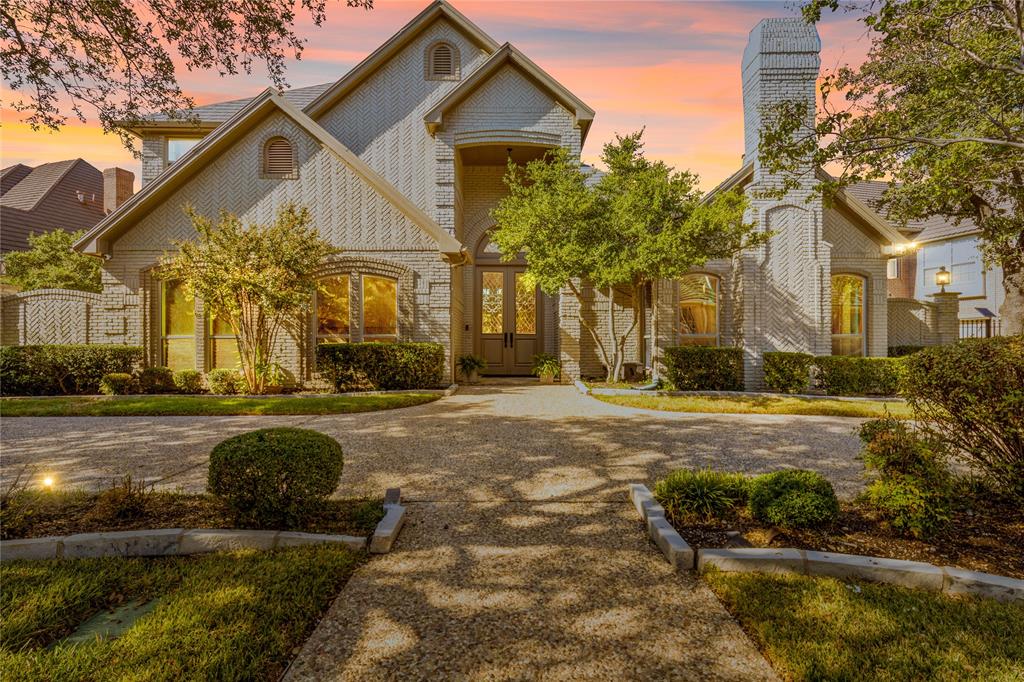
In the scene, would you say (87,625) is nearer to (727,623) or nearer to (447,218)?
(727,623)

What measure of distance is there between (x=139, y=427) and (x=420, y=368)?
5682 millimetres

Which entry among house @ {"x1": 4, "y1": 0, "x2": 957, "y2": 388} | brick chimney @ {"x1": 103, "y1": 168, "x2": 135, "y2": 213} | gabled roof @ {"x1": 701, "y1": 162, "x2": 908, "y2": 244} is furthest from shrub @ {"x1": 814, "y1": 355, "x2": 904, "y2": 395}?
brick chimney @ {"x1": 103, "y1": 168, "x2": 135, "y2": 213}

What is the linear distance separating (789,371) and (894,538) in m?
9.62

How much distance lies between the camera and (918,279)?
28.5m

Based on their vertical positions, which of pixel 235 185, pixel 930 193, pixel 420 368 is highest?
pixel 235 185

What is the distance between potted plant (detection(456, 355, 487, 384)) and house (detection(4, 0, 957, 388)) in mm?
625

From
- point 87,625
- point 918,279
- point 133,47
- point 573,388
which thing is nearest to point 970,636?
point 87,625

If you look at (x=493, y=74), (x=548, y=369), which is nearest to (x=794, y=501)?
(x=548, y=369)

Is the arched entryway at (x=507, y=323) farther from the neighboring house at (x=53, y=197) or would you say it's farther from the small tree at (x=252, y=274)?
the neighboring house at (x=53, y=197)

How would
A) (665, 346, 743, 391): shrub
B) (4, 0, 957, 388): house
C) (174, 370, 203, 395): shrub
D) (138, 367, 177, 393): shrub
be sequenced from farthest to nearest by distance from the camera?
(4, 0, 957, 388): house < (665, 346, 743, 391): shrub < (174, 370, 203, 395): shrub < (138, 367, 177, 393): shrub

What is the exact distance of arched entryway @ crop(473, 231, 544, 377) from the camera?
16203 mm

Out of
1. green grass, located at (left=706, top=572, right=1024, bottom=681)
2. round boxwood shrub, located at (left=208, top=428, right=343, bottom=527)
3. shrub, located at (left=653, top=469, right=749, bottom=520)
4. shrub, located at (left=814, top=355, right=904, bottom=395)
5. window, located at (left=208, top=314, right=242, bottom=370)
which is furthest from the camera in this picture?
window, located at (left=208, top=314, right=242, bottom=370)

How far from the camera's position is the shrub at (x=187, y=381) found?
11859mm

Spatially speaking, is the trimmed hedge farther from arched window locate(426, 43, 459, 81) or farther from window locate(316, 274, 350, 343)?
arched window locate(426, 43, 459, 81)
